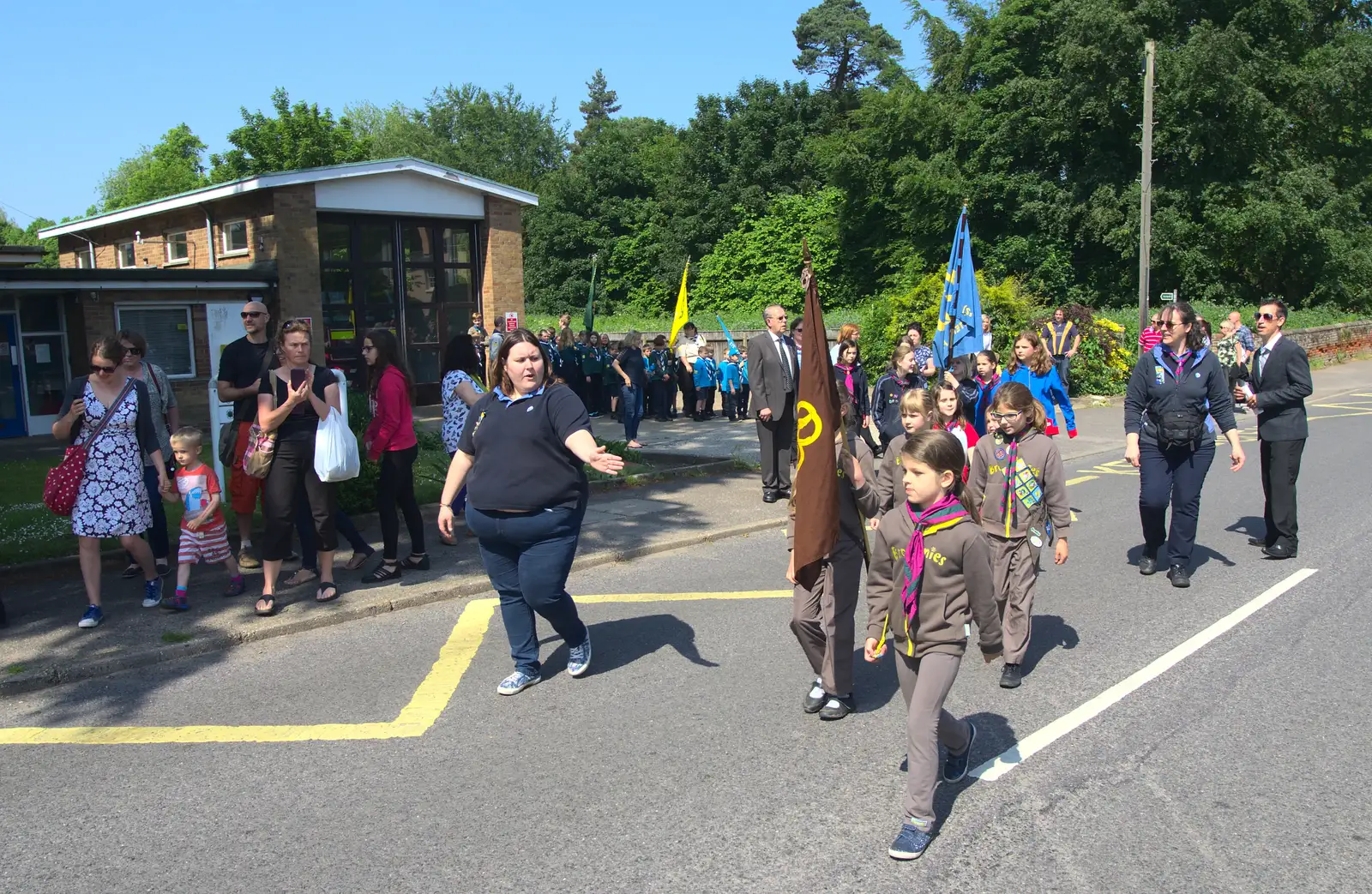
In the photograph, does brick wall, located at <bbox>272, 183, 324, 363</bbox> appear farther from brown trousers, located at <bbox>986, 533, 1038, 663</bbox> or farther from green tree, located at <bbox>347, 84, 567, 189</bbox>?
Answer: green tree, located at <bbox>347, 84, 567, 189</bbox>

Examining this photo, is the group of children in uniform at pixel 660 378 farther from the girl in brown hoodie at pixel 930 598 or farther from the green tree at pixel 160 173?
the green tree at pixel 160 173

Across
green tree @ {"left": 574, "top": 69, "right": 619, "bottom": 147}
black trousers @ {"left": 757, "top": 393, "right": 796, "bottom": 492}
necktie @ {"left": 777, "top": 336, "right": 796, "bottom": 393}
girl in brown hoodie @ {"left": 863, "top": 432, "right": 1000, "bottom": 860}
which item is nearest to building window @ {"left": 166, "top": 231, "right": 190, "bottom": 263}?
black trousers @ {"left": 757, "top": 393, "right": 796, "bottom": 492}

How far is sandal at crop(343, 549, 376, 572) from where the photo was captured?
26.6 feet

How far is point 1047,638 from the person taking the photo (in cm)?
637

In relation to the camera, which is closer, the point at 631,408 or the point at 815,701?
the point at 815,701

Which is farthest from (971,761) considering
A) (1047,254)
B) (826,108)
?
(826,108)

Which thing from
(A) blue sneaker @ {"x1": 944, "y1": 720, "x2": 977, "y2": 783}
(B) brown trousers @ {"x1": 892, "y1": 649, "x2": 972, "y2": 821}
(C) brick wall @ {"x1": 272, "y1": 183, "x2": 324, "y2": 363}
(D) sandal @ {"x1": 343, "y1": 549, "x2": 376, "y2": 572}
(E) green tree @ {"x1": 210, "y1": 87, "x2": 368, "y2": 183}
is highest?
(E) green tree @ {"x1": 210, "y1": 87, "x2": 368, "y2": 183}

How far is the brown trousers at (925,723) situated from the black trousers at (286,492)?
4515 mm

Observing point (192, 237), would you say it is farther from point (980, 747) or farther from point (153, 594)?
point (980, 747)

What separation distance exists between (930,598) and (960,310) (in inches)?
352

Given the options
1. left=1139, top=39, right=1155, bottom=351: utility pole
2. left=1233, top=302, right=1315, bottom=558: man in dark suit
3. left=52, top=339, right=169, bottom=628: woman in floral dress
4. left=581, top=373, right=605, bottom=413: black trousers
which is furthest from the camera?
left=1139, top=39, right=1155, bottom=351: utility pole

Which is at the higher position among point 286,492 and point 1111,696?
point 286,492

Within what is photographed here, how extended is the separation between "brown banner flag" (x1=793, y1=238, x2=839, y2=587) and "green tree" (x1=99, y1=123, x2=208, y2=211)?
220ft

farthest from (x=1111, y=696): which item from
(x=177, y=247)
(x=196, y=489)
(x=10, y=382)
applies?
(x=177, y=247)
